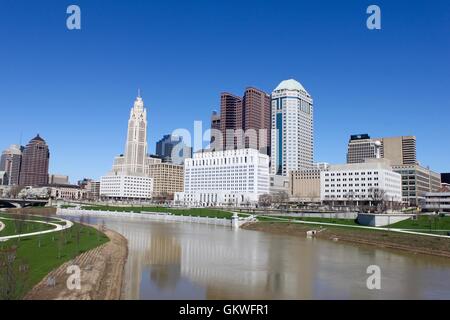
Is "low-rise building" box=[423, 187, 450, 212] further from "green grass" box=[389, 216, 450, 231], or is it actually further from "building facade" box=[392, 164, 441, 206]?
"building facade" box=[392, 164, 441, 206]

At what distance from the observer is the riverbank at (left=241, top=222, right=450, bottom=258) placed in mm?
44625

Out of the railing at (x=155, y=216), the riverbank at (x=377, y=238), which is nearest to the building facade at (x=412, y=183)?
the railing at (x=155, y=216)

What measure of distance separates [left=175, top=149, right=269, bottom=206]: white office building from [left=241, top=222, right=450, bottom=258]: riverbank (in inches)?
3309

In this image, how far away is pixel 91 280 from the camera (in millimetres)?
25312

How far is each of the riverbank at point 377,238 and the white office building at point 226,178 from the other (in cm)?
8405

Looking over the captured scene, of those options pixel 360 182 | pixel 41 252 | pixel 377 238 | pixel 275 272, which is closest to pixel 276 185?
pixel 360 182

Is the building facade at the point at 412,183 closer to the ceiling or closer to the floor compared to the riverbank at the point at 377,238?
closer to the ceiling

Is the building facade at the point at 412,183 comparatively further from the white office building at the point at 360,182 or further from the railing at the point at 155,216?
the railing at the point at 155,216

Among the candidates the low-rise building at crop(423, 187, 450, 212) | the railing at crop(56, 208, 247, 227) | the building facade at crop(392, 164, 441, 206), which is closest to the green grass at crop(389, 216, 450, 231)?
the railing at crop(56, 208, 247, 227)

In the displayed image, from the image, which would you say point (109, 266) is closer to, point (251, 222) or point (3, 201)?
point (251, 222)

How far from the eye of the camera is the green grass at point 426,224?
57094mm
